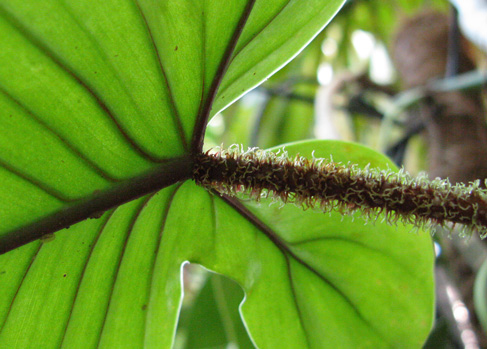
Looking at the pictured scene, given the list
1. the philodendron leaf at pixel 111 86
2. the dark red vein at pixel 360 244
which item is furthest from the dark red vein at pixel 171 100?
the dark red vein at pixel 360 244

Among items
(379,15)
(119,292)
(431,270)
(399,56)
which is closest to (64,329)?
(119,292)

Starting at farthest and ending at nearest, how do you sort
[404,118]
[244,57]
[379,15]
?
[379,15], [404,118], [244,57]

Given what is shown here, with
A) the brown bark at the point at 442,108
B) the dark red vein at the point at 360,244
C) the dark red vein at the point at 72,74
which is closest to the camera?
the dark red vein at the point at 72,74

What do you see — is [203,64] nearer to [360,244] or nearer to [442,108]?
[360,244]

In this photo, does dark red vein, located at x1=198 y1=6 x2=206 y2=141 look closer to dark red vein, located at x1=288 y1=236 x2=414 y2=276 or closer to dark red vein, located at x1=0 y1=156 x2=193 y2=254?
dark red vein, located at x1=0 y1=156 x2=193 y2=254

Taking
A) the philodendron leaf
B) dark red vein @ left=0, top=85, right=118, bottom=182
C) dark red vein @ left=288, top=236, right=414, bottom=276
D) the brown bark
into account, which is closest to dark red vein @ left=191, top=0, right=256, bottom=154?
the philodendron leaf

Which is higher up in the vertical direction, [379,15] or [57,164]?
[379,15]

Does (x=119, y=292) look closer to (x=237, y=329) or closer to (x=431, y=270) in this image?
(x=431, y=270)

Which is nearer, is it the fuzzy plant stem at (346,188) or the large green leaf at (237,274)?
the fuzzy plant stem at (346,188)

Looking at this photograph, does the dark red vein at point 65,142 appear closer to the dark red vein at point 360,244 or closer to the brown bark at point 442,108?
the dark red vein at point 360,244
